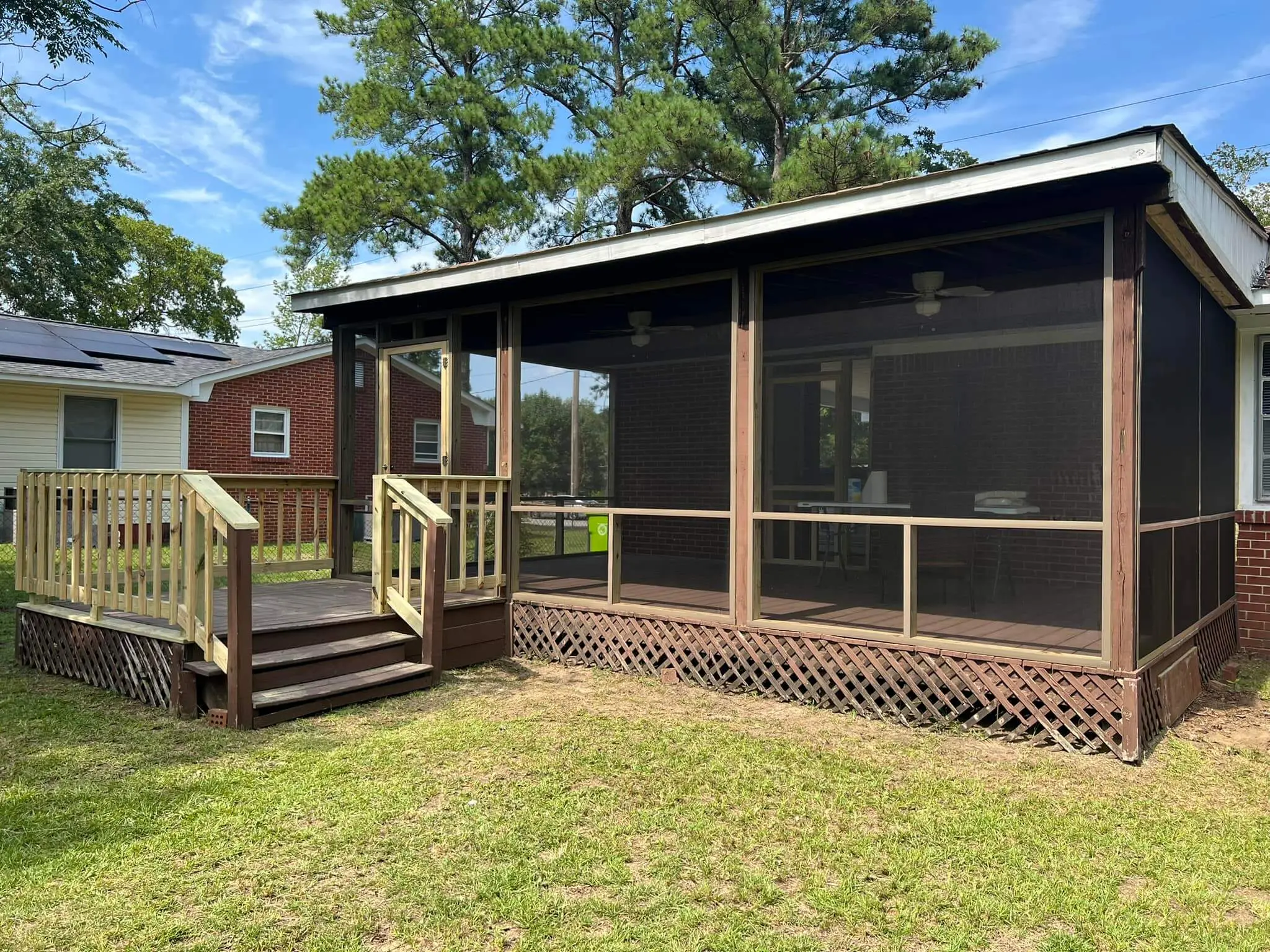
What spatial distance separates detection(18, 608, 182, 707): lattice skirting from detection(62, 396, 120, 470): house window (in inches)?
354

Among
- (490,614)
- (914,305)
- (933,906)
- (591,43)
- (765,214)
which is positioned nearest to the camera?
(933,906)

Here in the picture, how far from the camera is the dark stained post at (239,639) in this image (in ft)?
14.7

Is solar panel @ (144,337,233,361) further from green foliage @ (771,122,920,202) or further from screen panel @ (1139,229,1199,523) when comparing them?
screen panel @ (1139,229,1199,523)

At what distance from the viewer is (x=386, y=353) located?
24.6 ft

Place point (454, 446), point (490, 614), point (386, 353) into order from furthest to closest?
point (386, 353)
point (454, 446)
point (490, 614)

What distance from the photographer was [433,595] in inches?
221

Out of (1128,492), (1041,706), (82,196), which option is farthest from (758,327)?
(82,196)

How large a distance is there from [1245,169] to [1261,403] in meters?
25.3

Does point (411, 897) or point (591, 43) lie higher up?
point (591, 43)

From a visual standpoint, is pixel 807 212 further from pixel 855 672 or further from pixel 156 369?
pixel 156 369

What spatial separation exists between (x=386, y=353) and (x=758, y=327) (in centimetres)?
350

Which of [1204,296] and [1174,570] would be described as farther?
[1204,296]

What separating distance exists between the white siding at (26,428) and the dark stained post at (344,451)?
8119 millimetres

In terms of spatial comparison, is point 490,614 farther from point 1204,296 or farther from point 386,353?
point 1204,296
